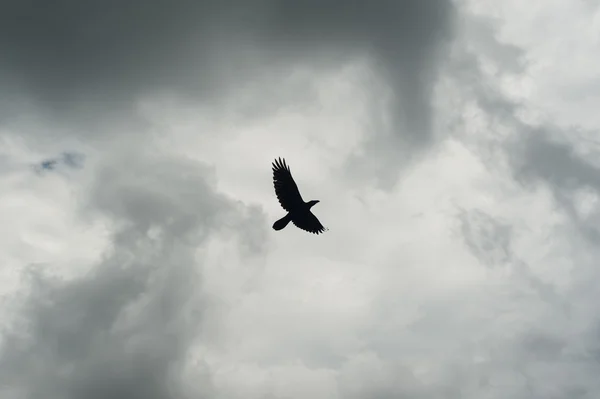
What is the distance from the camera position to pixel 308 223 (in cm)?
5706

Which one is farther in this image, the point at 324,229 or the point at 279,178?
the point at 324,229

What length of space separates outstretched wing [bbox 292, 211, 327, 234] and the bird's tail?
37.1 inches

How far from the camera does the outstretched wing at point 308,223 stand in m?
56.2

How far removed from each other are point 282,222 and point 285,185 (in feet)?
10.7

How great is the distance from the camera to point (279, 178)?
54438 mm

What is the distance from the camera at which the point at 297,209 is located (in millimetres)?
55406

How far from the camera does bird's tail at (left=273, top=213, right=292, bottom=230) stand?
180ft

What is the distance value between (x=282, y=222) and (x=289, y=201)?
6.24 ft

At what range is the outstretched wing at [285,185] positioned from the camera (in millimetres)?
54281

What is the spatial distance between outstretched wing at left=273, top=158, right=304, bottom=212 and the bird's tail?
141cm

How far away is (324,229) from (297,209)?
4.11m

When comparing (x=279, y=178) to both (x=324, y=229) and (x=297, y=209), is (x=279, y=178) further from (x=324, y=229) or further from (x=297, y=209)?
(x=324, y=229)

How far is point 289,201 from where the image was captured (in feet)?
181

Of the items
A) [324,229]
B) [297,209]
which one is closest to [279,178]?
[297,209]
